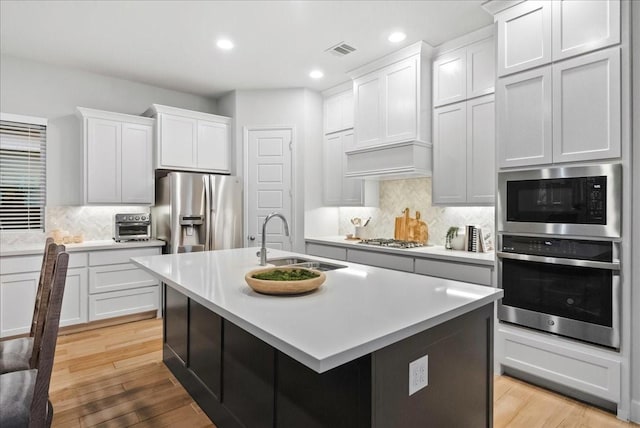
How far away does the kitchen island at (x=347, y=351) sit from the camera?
1144mm

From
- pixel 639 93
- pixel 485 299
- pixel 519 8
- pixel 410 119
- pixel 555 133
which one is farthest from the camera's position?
pixel 410 119

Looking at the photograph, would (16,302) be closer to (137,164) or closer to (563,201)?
(137,164)

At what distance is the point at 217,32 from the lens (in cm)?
325

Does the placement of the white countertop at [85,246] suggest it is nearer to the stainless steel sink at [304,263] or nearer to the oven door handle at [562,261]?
the stainless steel sink at [304,263]

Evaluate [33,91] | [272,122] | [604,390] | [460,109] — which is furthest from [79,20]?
[604,390]

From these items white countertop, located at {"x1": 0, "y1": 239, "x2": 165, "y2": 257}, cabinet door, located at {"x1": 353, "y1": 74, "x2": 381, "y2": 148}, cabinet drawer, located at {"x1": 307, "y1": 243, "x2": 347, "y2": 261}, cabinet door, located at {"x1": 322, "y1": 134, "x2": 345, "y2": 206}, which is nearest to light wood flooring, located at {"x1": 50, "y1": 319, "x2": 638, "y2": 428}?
white countertop, located at {"x1": 0, "y1": 239, "x2": 165, "y2": 257}

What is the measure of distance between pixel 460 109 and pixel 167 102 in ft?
12.2

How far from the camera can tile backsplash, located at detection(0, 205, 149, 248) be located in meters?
3.79

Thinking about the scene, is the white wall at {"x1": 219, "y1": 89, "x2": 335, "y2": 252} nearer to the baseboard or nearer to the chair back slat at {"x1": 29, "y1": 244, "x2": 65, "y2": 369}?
the chair back slat at {"x1": 29, "y1": 244, "x2": 65, "y2": 369}

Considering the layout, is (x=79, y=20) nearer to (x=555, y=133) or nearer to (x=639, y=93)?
(x=555, y=133)

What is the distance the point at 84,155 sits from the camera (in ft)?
12.7

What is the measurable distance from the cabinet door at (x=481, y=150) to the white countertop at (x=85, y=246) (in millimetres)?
3408

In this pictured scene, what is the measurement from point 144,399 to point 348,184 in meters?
3.05

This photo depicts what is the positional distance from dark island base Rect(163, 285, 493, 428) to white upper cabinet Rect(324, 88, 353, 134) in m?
3.08
